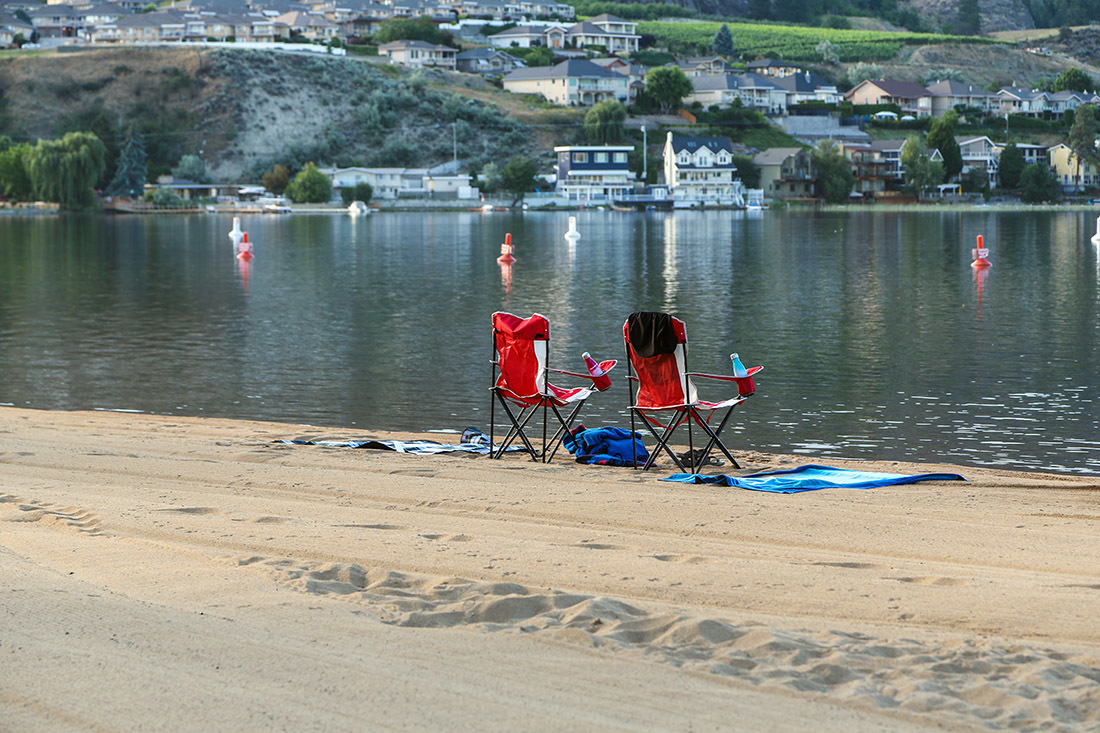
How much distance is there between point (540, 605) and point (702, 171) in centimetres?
11210

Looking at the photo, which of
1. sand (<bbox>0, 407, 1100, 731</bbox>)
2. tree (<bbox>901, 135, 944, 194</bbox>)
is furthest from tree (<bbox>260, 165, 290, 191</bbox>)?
sand (<bbox>0, 407, 1100, 731</bbox>)

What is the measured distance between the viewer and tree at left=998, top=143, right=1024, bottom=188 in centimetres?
11700

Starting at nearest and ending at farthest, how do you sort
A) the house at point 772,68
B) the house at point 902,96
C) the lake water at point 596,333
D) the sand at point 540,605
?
the sand at point 540,605, the lake water at point 596,333, the house at point 902,96, the house at point 772,68

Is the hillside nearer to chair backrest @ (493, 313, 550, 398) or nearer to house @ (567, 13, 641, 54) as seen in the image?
house @ (567, 13, 641, 54)

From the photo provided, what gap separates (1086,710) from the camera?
4.15 m

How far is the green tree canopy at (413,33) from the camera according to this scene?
164500mm

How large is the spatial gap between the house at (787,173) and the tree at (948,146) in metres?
12.5

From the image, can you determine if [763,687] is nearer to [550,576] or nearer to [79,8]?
[550,576]

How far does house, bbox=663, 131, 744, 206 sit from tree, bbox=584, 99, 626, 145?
8808mm

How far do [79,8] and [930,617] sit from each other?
686 ft

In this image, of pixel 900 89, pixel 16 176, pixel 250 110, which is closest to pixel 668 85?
pixel 900 89

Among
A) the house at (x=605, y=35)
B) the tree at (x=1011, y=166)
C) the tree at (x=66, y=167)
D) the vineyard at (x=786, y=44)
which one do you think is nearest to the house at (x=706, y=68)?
the house at (x=605, y=35)

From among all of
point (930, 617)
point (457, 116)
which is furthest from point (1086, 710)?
point (457, 116)

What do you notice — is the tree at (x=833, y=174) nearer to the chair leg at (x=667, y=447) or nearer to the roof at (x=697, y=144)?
the roof at (x=697, y=144)
